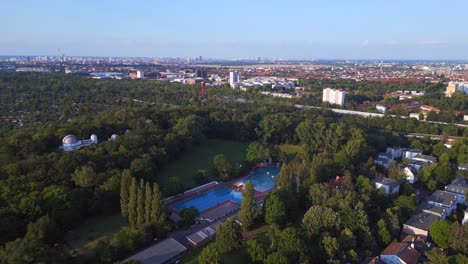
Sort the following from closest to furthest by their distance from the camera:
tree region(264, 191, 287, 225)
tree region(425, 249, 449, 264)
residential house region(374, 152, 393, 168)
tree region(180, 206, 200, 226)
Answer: tree region(425, 249, 449, 264) → tree region(264, 191, 287, 225) → tree region(180, 206, 200, 226) → residential house region(374, 152, 393, 168)

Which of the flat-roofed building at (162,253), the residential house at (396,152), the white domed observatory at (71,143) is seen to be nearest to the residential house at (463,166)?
the residential house at (396,152)

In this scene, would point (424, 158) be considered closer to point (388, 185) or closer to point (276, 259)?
point (388, 185)

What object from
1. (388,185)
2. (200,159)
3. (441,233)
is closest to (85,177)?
(200,159)

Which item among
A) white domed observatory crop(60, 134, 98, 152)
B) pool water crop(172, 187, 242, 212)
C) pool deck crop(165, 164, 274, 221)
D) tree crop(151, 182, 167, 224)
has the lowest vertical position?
pool water crop(172, 187, 242, 212)

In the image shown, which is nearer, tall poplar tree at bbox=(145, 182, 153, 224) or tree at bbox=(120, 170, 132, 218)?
tall poplar tree at bbox=(145, 182, 153, 224)

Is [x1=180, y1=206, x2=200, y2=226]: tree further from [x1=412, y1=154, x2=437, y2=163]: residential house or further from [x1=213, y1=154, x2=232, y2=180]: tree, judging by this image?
[x1=412, y1=154, x2=437, y2=163]: residential house

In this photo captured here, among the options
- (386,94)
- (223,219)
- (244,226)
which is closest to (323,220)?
(244,226)

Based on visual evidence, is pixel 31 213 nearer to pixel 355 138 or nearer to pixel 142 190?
pixel 142 190

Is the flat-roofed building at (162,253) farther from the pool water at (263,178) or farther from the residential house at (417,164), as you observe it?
the residential house at (417,164)

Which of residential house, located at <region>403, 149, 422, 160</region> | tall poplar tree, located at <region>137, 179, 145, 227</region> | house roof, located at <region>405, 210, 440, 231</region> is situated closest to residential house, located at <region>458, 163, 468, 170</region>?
residential house, located at <region>403, 149, 422, 160</region>
